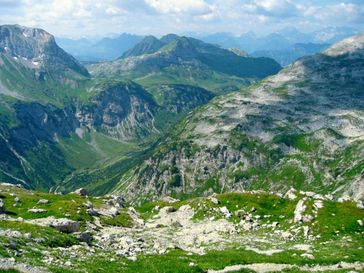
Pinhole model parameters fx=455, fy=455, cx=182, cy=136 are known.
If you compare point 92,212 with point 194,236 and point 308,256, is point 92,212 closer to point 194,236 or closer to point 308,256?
point 194,236

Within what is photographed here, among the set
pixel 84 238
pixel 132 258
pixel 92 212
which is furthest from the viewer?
pixel 92 212

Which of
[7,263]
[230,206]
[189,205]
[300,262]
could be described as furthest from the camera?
[189,205]

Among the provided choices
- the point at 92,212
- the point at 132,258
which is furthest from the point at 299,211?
the point at 132,258

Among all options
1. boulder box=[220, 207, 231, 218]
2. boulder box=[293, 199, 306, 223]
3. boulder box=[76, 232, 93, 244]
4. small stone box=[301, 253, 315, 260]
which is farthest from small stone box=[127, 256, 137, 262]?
boulder box=[220, 207, 231, 218]

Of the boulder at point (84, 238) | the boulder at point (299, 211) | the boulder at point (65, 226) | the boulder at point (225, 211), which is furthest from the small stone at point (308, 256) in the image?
the boulder at point (225, 211)

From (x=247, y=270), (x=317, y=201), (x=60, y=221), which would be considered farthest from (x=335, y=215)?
(x=60, y=221)

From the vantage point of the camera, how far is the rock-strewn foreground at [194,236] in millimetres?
47500

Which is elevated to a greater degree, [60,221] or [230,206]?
[60,221]

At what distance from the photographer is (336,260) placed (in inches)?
2073

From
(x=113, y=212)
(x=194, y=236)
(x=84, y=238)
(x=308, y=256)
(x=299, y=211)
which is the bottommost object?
(x=113, y=212)

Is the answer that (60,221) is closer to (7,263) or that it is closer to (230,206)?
(7,263)

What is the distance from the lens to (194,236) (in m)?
82.8

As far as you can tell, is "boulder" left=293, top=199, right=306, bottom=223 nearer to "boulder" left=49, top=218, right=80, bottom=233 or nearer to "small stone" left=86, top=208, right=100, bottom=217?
"boulder" left=49, top=218, right=80, bottom=233

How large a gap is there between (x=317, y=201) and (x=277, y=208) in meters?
11.5
